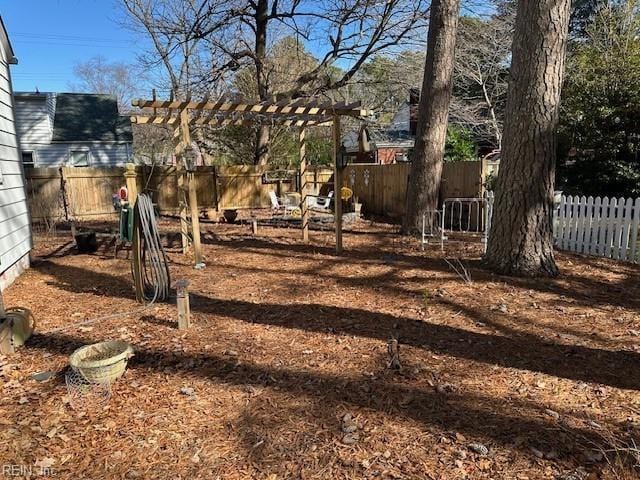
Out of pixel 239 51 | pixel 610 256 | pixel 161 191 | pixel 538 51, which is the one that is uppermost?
pixel 239 51

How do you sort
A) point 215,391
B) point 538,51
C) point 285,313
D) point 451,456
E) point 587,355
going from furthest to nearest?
1. point 538,51
2. point 285,313
3. point 587,355
4. point 215,391
5. point 451,456

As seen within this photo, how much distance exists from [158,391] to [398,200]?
9896mm

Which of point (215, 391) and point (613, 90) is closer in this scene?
point (215, 391)

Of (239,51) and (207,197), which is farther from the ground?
(239,51)

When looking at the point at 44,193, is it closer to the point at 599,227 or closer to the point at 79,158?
the point at 79,158

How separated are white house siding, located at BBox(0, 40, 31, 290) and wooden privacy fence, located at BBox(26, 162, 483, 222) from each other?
545cm

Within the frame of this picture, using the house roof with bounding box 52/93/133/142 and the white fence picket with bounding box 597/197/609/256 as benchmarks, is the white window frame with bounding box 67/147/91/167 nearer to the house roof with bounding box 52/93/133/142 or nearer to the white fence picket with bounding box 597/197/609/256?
the house roof with bounding box 52/93/133/142

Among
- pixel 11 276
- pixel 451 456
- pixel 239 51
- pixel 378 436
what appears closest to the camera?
pixel 451 456

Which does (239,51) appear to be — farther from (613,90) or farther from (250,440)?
(250,440)

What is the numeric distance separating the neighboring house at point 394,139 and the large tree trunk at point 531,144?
580 inches

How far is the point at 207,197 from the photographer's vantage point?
45.4ft

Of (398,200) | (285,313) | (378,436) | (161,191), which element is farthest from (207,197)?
(378,436)

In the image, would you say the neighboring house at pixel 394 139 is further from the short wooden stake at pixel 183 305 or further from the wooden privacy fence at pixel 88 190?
the short wooden stake at pixel 183 305

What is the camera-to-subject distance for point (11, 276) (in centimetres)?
545
